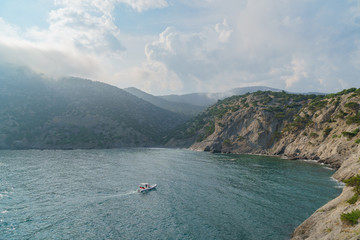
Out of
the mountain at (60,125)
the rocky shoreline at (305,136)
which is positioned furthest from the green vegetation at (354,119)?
the mountain at (60,125)

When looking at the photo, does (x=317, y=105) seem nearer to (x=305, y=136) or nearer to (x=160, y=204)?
(x=305, y=136)

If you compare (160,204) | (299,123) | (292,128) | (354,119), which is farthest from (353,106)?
(160,204)

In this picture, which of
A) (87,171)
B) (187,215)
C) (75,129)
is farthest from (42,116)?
(187,215)

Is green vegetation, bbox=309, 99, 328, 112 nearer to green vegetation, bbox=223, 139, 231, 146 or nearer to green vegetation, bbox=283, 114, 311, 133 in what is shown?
green vegetation, bbox=283, 114, 311, 133

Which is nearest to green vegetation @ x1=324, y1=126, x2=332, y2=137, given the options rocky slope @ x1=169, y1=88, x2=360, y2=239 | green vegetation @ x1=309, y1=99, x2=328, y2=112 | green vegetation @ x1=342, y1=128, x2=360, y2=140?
rocky slope @ x1=169, y1=88, x2=360, y2=239

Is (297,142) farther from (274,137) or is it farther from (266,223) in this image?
(266,223)

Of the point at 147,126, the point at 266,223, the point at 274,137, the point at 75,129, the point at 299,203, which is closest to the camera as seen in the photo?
the point at 266,223

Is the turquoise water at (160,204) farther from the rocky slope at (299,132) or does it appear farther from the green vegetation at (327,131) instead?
the green vegetation at (327,131)
